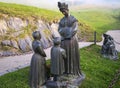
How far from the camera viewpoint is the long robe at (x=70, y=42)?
10.7 m

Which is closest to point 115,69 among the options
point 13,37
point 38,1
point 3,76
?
point 3,76

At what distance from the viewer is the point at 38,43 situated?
988 cm

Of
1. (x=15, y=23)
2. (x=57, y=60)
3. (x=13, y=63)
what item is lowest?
(x=13, y=63)

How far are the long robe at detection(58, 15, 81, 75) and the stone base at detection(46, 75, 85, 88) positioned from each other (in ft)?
0.88

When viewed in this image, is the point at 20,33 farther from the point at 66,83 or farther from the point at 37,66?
the point at 37,66

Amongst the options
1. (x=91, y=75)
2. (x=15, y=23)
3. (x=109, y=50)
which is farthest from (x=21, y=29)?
(x=91, y=75)

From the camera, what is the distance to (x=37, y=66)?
984 cm

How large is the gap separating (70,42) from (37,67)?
1519 millimetres

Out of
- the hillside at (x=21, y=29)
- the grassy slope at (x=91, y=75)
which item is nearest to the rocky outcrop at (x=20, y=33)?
the hillside at (x=21, y=29)

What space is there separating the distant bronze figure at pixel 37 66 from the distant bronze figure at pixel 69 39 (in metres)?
1.06

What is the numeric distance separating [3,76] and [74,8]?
48.2 m

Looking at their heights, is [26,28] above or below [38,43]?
below

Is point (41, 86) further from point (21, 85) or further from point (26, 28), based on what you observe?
point (26, 28)

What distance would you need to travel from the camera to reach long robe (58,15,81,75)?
10664mm
